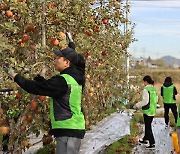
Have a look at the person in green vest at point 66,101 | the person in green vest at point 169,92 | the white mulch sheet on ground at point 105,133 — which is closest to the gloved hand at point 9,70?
the person in green vest at point 66,101

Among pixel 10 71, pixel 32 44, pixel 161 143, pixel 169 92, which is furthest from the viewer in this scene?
pixel 169 92

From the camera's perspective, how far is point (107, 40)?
868 cm

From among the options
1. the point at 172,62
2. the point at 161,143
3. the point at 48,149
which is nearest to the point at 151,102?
the point at 161,143

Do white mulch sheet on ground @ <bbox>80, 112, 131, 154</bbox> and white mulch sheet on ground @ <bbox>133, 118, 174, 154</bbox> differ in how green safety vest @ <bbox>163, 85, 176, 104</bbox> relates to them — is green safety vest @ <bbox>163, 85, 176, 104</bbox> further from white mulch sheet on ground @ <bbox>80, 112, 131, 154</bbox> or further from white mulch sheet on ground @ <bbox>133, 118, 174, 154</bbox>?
white mulch sheet on ground @ <bbox>80, 112, 131, 154</bbox>

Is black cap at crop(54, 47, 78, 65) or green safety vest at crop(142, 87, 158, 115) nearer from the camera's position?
black cap at crop(54, 47, 78, 65)

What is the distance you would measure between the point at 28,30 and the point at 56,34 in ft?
1.72

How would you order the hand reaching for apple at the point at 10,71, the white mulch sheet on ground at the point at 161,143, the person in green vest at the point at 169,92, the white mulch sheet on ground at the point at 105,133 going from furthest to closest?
the person in green vest at the point at 169,92, the white mulch sheet on ground at the point at 161,143, the white mulch sheet on ground at the point at 105,133, the hand reaching for apple at the point at 10,71

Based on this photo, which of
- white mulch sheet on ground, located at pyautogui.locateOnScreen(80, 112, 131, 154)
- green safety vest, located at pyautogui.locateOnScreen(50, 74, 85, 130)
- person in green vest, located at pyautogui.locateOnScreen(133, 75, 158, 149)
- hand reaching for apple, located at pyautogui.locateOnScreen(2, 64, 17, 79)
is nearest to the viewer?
hand reaching for apple, located at pyautogui.locateOnScreen(2, 64, 17, 79)

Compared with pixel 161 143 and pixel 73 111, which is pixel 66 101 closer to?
pixel 73 111

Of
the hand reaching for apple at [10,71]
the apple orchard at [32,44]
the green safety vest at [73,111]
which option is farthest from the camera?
the apple orchard at [32,44]

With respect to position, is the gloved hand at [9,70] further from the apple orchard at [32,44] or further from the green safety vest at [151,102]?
the green safety vest at [151,102]

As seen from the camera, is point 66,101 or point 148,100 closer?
point 66,101

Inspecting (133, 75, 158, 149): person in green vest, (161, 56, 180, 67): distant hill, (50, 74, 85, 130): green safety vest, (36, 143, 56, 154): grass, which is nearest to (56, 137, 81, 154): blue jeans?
(50, 74, 85, 130): green safety vest

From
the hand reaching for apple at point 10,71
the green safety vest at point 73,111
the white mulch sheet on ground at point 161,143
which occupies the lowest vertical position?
the white mulch sheet on ground at point 161,143
